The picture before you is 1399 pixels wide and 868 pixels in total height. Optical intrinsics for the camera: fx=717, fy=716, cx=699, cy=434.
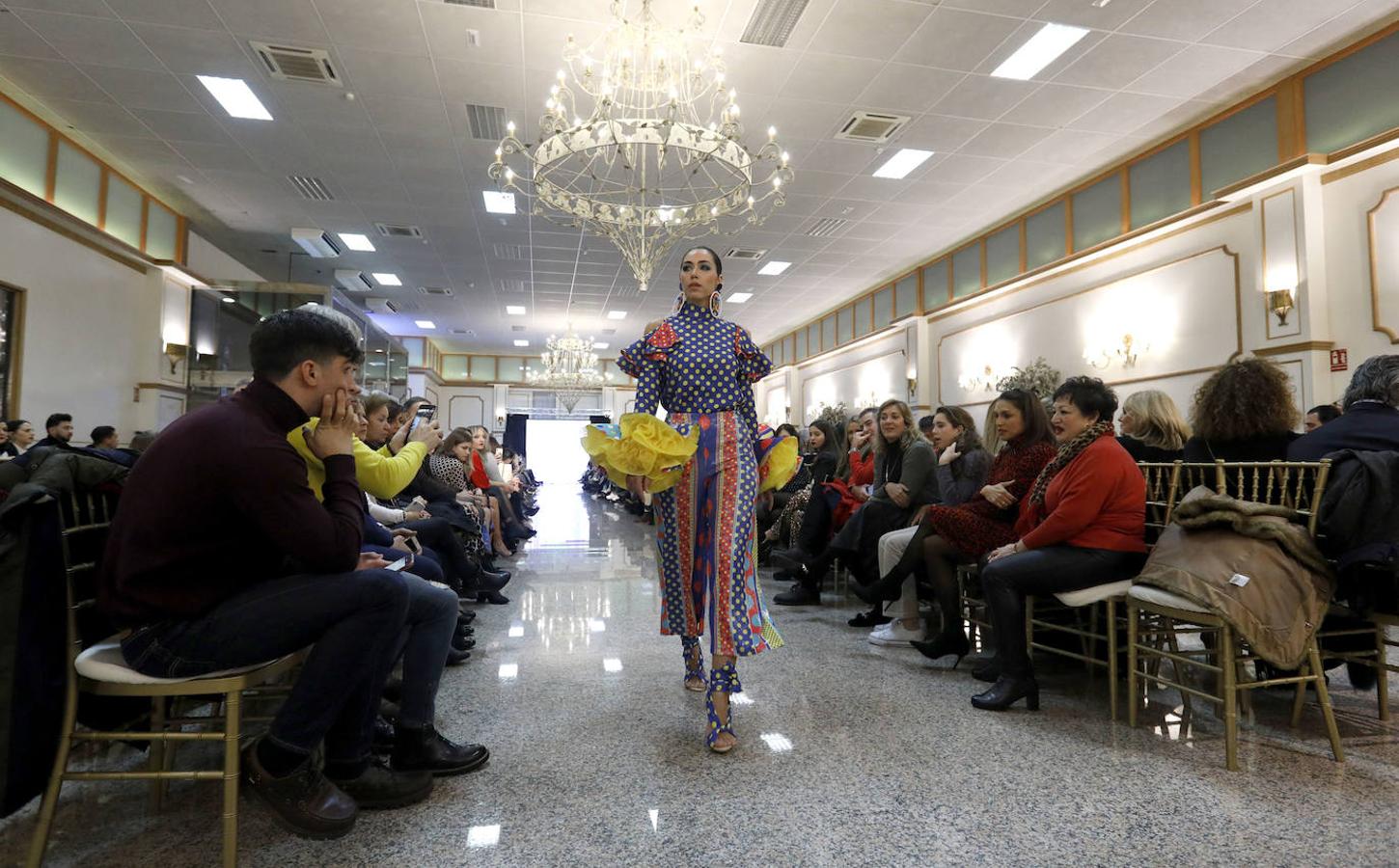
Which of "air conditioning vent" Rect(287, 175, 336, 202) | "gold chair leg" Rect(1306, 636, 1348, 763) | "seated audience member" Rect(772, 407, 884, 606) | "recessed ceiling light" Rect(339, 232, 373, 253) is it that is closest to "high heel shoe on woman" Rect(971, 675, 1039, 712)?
"gold chair leg" Rect(1306, 636, 1348, 763)

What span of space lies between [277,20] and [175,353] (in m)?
5.39

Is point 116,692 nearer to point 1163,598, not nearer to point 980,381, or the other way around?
point 1163,598

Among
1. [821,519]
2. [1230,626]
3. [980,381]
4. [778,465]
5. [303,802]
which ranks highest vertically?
[980,381]

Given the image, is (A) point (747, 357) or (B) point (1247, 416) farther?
(B) point (1247, 416)

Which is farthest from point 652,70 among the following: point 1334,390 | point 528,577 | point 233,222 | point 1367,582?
point 233,222

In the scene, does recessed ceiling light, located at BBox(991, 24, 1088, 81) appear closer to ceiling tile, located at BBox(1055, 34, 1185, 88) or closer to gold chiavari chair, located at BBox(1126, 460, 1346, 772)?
ceiling tile, located at BBox(1055, 34, 1185, 88)

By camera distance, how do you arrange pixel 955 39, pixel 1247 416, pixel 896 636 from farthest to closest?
pixel 955 39 → pixel 896 636 → pixel 1247 416

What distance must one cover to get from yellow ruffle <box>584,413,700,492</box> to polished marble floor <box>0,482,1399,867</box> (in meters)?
0.83

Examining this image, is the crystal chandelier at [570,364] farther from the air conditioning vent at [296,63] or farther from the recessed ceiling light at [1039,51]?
the recessed ceiling light at [1039,51]

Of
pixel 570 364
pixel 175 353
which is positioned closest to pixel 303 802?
pixel 175 353

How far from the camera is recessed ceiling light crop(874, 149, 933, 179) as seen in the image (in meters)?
7.22

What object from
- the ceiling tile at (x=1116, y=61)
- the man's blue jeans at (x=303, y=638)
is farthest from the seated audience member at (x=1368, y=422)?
the ceiling tile at (x=1116, y=61)

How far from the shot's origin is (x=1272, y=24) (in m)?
5.01

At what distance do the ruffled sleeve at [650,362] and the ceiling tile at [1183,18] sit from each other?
471cm
